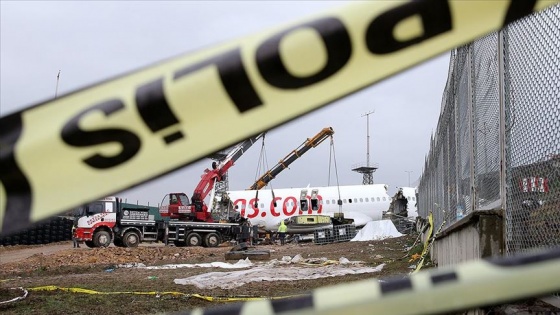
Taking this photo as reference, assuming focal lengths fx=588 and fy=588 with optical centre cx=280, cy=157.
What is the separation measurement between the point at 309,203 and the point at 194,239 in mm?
11116

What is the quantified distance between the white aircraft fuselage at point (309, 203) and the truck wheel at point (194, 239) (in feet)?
25.6

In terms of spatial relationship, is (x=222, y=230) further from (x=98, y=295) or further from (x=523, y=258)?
(x=523, y=258)

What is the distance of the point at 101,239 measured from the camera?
27250mm

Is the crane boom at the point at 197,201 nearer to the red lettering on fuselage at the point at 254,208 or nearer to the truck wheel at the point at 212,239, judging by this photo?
the truck wheel at the point at 212,239

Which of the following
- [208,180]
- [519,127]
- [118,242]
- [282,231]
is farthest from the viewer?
[282,231]

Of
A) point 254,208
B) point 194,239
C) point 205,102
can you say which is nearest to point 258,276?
point 205,102

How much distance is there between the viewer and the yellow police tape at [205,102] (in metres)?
1.31

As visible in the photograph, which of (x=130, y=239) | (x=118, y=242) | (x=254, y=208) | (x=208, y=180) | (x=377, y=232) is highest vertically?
(x=208, y=180)

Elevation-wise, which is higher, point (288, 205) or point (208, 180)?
point (208, 180)

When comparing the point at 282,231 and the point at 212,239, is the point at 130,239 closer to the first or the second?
the point at 212,239

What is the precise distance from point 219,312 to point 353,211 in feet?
127

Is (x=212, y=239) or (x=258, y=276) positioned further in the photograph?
(x=212, y=239)

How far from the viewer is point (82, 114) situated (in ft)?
4.34

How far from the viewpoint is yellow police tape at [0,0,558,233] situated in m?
1.31
